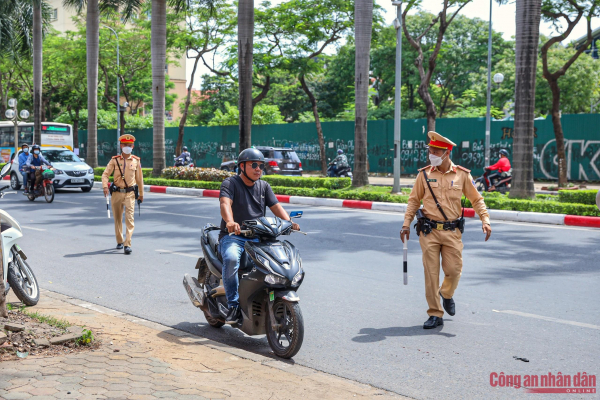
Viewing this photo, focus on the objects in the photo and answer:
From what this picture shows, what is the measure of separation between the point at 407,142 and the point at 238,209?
2706cm

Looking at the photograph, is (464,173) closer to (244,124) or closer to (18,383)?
(18,383)

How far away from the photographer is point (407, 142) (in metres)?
32.1

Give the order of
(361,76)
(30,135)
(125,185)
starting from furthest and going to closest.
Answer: (30,135)
(361,76)
(125,185)

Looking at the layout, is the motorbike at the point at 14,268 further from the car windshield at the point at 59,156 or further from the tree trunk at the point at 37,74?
the tree trunk at the point at 37,74

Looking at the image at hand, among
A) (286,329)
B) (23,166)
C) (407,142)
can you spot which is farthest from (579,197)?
(407,142)

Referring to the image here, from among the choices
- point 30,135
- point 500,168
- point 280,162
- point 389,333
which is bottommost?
point 389,333

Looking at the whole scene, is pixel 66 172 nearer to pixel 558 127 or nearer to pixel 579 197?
pixel 579 197

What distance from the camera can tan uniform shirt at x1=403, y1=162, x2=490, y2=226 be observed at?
611cm

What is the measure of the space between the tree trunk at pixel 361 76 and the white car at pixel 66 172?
9.49m

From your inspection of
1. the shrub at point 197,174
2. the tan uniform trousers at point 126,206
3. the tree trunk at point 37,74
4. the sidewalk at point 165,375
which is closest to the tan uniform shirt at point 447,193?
the sidewalk at point 165,375

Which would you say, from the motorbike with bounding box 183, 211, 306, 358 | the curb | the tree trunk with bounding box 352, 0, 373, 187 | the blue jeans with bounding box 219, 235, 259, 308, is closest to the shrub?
the curb

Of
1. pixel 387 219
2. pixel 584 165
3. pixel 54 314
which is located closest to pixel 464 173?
pixel 54 314

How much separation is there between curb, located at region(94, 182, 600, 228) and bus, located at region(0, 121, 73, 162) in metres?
12.5

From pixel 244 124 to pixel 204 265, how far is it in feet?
51.6
